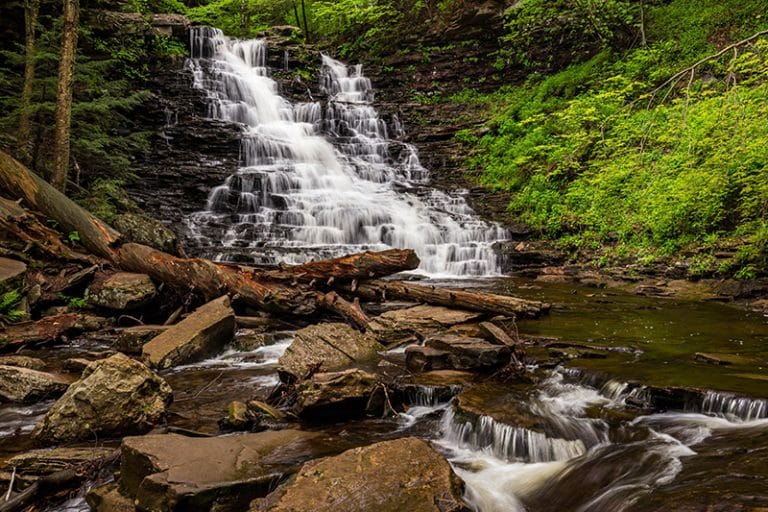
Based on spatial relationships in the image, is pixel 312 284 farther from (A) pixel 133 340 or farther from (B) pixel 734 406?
(B) pixel 734 406

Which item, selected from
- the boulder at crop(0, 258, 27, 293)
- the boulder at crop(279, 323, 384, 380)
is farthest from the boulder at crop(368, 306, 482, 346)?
the boulder at crop(0, 258, 27, 293)

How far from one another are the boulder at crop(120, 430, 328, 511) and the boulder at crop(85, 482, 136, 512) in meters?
0.06

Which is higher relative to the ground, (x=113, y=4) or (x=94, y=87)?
(x=113, y=4)

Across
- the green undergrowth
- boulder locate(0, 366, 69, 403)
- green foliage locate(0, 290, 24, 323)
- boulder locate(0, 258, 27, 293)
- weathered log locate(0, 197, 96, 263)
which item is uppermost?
the green undergrowth

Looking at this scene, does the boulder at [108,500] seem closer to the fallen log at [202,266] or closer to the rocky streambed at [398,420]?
the rocky streambed at [398,420]

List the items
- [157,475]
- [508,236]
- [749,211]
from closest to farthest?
1. [157,475]
2. [749,211]
3. [508,236]

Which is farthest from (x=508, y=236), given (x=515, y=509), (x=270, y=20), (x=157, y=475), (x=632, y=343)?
(x=270, y=20)

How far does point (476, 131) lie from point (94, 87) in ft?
51.0

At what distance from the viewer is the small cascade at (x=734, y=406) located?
4.21m

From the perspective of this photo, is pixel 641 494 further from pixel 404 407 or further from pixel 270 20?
pixel 270 20

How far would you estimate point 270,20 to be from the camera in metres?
36.9

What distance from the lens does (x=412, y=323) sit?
7.62m

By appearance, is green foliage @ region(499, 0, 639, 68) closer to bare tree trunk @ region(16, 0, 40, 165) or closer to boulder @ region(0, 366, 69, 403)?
bare tree trunk @ region(16, 0, 40, 165)

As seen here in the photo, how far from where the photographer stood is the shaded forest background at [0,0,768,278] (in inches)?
406
